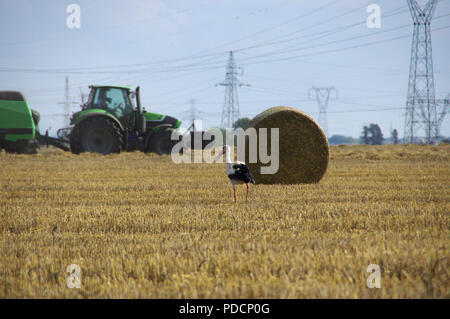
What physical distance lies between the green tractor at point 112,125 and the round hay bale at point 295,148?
341 inches

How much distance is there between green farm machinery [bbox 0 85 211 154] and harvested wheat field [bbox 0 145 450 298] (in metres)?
8.08

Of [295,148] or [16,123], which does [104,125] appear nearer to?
[16,123]

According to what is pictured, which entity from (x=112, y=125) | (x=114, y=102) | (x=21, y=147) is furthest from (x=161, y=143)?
(x=21, y=147)

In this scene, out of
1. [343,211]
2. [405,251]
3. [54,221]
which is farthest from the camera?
[343,211]

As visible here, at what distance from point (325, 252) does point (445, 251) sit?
114cm

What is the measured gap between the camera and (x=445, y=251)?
12.8 ft

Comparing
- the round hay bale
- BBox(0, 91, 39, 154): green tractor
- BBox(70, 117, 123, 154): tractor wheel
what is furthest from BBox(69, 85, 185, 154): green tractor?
the round hay bale

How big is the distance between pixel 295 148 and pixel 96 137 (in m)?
10.7

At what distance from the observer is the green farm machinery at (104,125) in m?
17.6

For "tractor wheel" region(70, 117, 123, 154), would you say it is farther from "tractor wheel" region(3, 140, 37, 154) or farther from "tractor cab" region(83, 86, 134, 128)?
"tractor wheel" region(3, 140, 37, 154)

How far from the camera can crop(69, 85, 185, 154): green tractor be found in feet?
57.4

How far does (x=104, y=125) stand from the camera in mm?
17406
